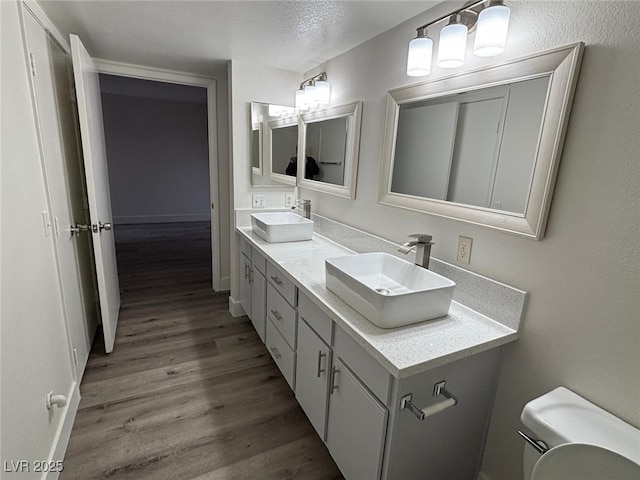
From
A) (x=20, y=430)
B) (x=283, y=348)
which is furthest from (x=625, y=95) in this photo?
(x=20, y=430)

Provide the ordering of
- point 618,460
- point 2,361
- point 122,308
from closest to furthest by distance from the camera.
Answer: point 618,460
point 2,361
point 122,308

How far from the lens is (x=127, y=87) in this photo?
16.6ft

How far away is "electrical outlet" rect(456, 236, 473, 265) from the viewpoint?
135 cm

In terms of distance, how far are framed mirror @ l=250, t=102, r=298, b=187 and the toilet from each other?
7.26 ft

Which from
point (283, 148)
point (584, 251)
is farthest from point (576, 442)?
point (283, 148)

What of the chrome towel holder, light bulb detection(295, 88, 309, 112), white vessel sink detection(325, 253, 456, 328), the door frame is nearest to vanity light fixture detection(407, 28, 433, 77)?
white vessel sink detection(325, 253, 456, 328)

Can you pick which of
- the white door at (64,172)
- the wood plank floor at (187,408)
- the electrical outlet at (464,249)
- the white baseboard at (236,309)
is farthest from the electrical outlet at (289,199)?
the electrical outlet at (464,249)

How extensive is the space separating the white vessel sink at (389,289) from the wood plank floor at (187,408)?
860 mm

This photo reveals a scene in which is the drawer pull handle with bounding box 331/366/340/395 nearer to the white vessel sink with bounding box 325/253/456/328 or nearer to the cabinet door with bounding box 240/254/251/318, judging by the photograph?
the white vessel sink with bounding box 325/253/456/328

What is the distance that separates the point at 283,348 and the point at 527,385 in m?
1.21

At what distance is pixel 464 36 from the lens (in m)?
1.20

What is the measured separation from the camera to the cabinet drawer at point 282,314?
173 centimetres

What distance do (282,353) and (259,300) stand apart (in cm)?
47

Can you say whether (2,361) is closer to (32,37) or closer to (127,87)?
(32,37)
